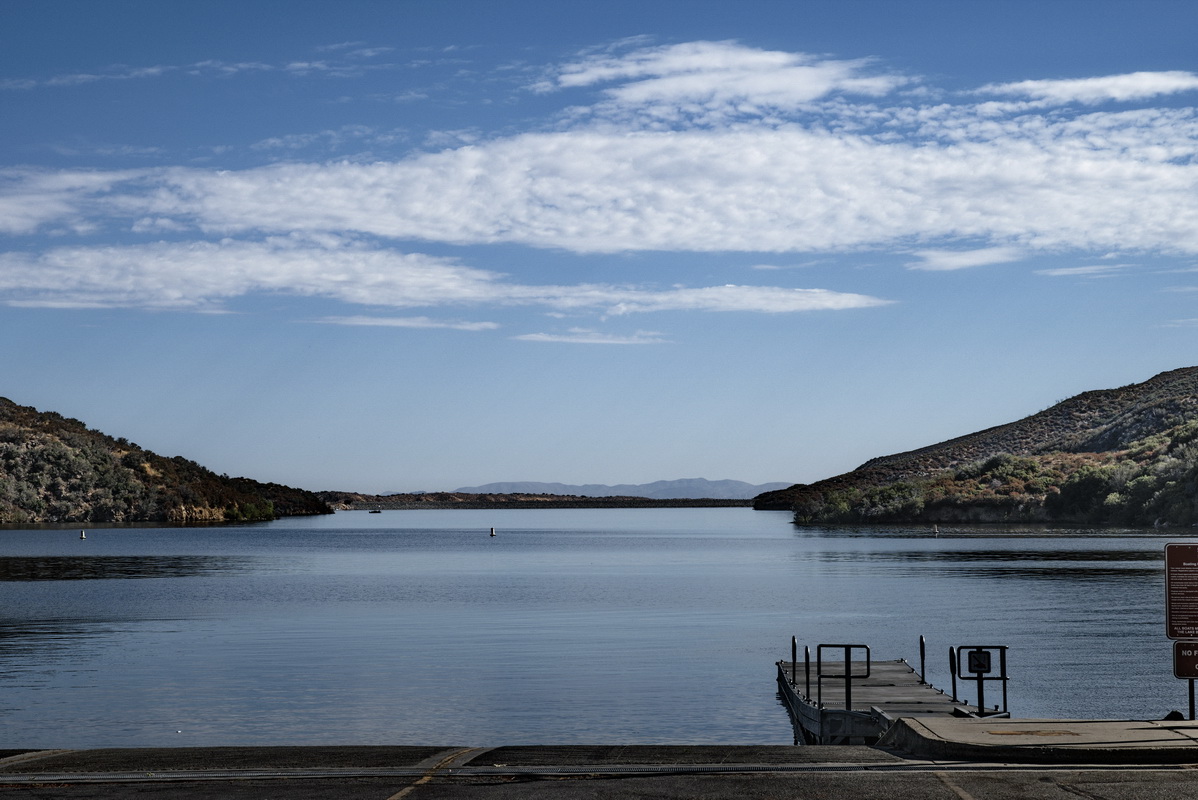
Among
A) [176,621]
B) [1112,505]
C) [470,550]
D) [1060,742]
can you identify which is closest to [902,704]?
[1060,742]

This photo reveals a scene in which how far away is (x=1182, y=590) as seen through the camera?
707 inches

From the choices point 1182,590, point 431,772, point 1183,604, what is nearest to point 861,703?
point 1183,604

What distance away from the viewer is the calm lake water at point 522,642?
3089 centimetres

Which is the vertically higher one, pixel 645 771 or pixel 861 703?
pixel 645 771

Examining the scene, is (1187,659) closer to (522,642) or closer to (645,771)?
(645,771)

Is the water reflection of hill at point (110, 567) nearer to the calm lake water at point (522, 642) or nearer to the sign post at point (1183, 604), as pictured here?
the calm lake water at point (522, 642)

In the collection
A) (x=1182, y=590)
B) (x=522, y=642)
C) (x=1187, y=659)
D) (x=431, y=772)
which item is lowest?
(x=522, y=642)

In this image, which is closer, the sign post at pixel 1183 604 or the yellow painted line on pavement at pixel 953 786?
the yellow painted line on pavement at pixel 953 786

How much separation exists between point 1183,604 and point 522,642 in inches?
1287

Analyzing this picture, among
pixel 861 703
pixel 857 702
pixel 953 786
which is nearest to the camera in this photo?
pixel 953 786

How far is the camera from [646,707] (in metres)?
32.8

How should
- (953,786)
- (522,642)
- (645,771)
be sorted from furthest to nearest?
1. (522,642)
2. (645,771)
3. (953,786)

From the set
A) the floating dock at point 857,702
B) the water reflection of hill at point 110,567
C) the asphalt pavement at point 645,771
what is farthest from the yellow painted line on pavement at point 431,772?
the water reflection of hill at point 110,567

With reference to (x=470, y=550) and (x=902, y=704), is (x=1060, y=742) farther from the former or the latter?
(x=470, y=550)
